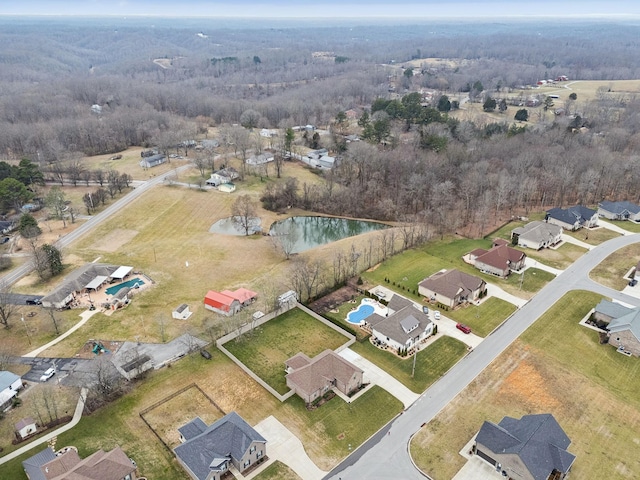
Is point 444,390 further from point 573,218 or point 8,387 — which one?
point 573,218

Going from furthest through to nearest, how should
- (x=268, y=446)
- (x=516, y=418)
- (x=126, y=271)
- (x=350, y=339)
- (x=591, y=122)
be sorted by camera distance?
(x=591, y=122) → (x=126, y=271) → (x=350, y=339) → (x=516, y=418) → (x=268, y=446)

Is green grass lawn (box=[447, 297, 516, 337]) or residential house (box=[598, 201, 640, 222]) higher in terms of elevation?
residential house (box=[598, 201, 640, 222])

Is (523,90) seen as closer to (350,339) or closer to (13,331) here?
(350,339)

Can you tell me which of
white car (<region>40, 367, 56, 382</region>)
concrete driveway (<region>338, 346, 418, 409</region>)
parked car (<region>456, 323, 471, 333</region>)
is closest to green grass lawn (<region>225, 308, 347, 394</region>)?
concrete driveway (<region>338, 346, 418, 409</region>)

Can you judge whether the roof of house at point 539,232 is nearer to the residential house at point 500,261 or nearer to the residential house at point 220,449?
the residential house at point 500,261

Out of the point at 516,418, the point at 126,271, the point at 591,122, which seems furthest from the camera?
the point at 591,122

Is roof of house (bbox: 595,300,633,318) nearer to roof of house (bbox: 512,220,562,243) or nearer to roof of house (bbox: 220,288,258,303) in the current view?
roof of house (bbox: 512,220,562,243)

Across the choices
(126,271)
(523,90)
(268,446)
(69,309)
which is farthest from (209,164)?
(523,90)
